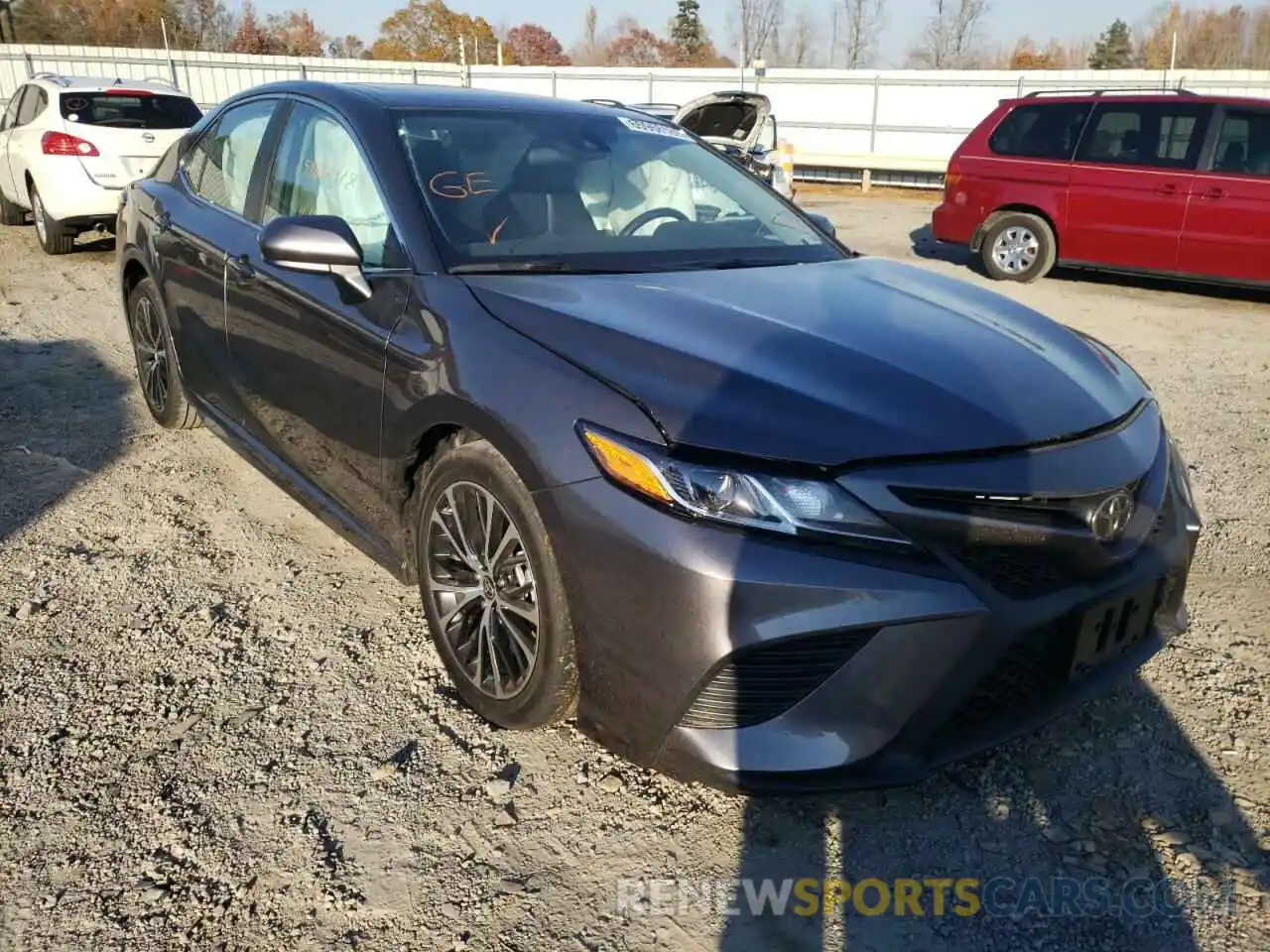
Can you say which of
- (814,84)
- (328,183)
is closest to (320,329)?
(328,183)

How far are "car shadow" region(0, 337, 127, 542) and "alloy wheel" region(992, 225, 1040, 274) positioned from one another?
783 centimetres

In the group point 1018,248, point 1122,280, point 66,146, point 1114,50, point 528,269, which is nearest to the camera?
point 528,269

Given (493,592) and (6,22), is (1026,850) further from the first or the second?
(6,22)

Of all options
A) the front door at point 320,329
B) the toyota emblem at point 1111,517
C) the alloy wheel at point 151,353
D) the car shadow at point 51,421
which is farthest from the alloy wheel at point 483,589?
the alloy wheel at point 151,353

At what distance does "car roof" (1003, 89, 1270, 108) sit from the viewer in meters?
8.63

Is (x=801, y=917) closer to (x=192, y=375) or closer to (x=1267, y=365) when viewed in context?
(x=192, y=375)

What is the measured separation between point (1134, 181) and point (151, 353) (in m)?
8.15

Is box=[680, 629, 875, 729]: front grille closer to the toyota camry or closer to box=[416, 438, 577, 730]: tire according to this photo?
the toyota camry

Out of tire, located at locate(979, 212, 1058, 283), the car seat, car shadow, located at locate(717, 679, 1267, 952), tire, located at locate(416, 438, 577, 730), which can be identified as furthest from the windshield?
tire, located at locate(979, 212, 1058, 283)

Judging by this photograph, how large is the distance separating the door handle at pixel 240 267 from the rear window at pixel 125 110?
22.7 ft

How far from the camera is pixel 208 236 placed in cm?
387

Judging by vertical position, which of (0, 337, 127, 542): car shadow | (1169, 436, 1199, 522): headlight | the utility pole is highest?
the utility pole

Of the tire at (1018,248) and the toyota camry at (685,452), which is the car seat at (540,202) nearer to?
the toyota camry at (685,452)

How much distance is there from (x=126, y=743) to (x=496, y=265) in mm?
1590
